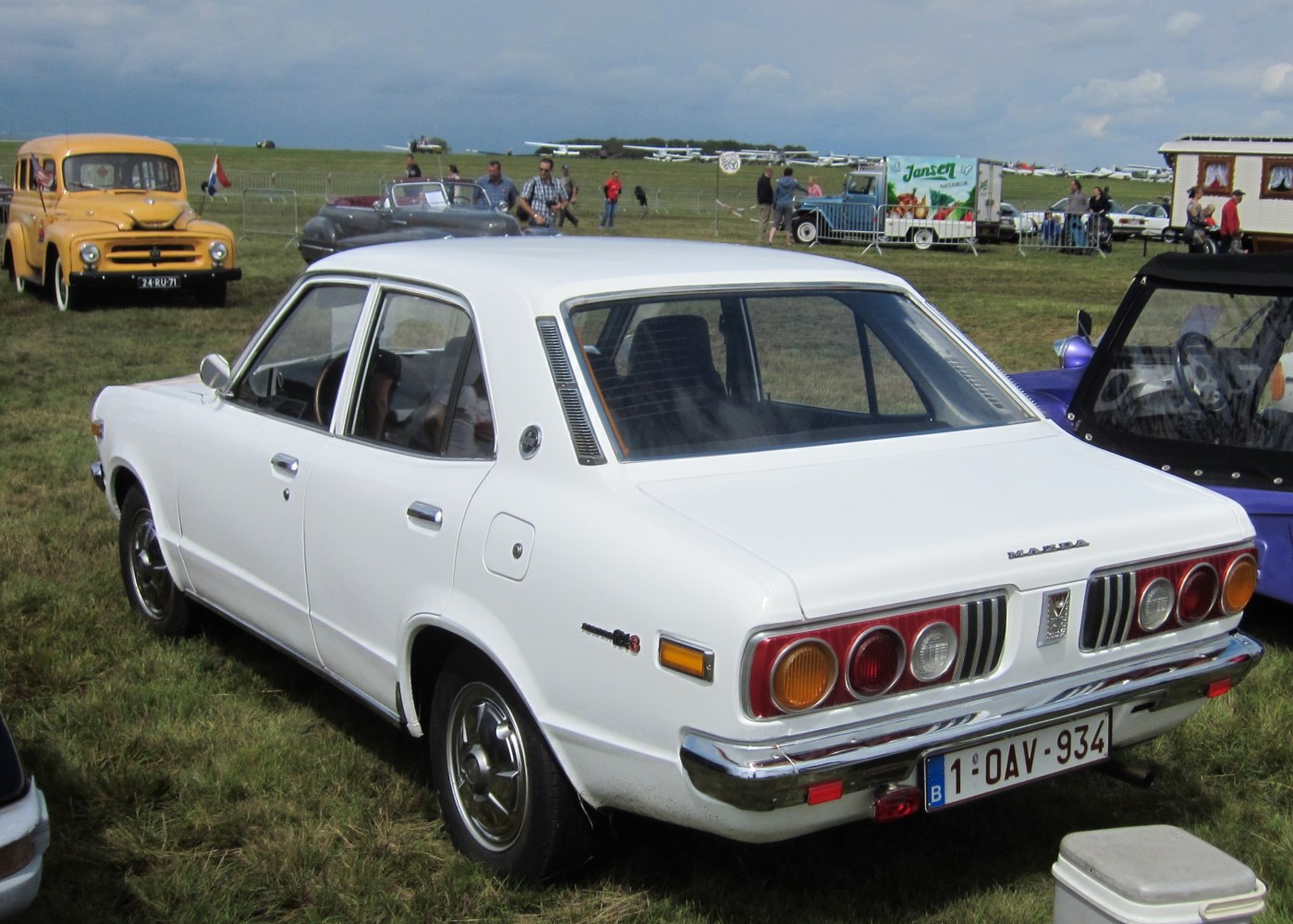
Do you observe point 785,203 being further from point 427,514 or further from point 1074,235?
point 427,514

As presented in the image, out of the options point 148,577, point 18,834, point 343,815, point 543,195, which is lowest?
point 343,815

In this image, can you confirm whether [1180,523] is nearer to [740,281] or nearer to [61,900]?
[740,281]

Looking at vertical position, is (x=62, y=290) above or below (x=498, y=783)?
above

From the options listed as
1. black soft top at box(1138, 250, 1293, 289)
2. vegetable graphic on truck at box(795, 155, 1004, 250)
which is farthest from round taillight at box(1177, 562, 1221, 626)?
vegetable graphic on truck at box(795, 155, 1004, 250)

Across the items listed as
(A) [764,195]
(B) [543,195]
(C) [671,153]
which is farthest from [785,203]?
Result: (C) [671,153]

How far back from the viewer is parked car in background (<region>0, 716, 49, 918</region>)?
2848mm

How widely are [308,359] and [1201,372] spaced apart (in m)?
3.60

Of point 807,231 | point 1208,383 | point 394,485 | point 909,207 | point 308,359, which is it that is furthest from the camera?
point 909,207

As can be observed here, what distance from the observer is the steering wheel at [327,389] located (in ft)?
13.9

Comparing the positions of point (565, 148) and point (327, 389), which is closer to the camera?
point (327, 389)

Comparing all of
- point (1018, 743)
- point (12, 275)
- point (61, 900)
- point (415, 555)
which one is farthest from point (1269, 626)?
point (12, 275)

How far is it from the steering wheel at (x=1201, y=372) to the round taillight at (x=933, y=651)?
3159 mm

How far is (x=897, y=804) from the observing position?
3.01 m

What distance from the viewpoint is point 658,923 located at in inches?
133
